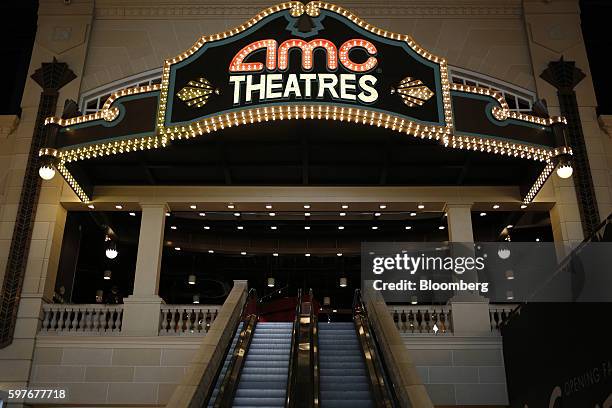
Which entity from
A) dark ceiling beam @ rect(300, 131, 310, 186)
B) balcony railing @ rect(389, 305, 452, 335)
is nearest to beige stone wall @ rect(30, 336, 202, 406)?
balcony railing @ rect(389, 305, 452, 335)

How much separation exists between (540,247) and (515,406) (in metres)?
4.73

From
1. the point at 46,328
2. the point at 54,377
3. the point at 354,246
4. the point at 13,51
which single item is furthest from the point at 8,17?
the point at 354,246

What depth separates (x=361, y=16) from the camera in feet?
60.1

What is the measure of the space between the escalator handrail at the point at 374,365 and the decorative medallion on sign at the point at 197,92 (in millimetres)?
5635

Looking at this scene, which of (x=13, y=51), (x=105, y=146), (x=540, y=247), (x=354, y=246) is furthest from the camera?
(x=354, y=246)

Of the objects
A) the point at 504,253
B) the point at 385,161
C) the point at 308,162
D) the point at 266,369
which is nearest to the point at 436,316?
the point at 504,253

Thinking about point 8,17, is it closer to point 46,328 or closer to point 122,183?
point 122,183

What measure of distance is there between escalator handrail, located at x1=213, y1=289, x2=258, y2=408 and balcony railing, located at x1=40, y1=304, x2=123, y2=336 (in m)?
3.06

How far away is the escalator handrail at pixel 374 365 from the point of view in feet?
32.8

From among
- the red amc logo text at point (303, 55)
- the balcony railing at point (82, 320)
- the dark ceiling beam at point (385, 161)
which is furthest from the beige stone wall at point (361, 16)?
the balcony railing at point (82, 320)

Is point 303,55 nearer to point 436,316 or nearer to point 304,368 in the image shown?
point 304,368

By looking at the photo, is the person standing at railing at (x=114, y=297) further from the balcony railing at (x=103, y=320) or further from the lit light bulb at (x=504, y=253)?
the lit light bulb at (x=504, y=253)

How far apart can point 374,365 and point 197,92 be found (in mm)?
6593

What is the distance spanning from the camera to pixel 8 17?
1886cm
